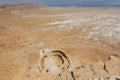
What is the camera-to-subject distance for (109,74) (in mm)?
14203

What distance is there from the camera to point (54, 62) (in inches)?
666

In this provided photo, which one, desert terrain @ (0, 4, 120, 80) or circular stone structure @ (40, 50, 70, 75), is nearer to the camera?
desert terrain @ (0, 4, 120, 80)

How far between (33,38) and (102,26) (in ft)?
28.5

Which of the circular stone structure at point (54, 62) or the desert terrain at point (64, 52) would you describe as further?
the circular stone structure at point (54, 62)

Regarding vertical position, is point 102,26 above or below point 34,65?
above

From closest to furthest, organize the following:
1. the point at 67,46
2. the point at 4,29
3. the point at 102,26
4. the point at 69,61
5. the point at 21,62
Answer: the point at 69,61
the point at 21,62
the point at 67,46
the point at 102,26
the point at 4,29

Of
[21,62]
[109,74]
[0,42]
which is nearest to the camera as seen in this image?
[109,74]

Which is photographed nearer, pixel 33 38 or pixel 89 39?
pixel 89 39

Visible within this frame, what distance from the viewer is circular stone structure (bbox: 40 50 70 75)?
52.4ft

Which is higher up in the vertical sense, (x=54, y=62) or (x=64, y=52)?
(x=64, y=52)

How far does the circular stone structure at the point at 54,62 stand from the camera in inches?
629

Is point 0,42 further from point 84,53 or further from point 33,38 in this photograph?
point 84,53

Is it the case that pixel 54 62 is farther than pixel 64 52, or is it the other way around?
pixel 64 52

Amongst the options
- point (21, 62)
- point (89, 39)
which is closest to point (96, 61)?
point (89, 39)
